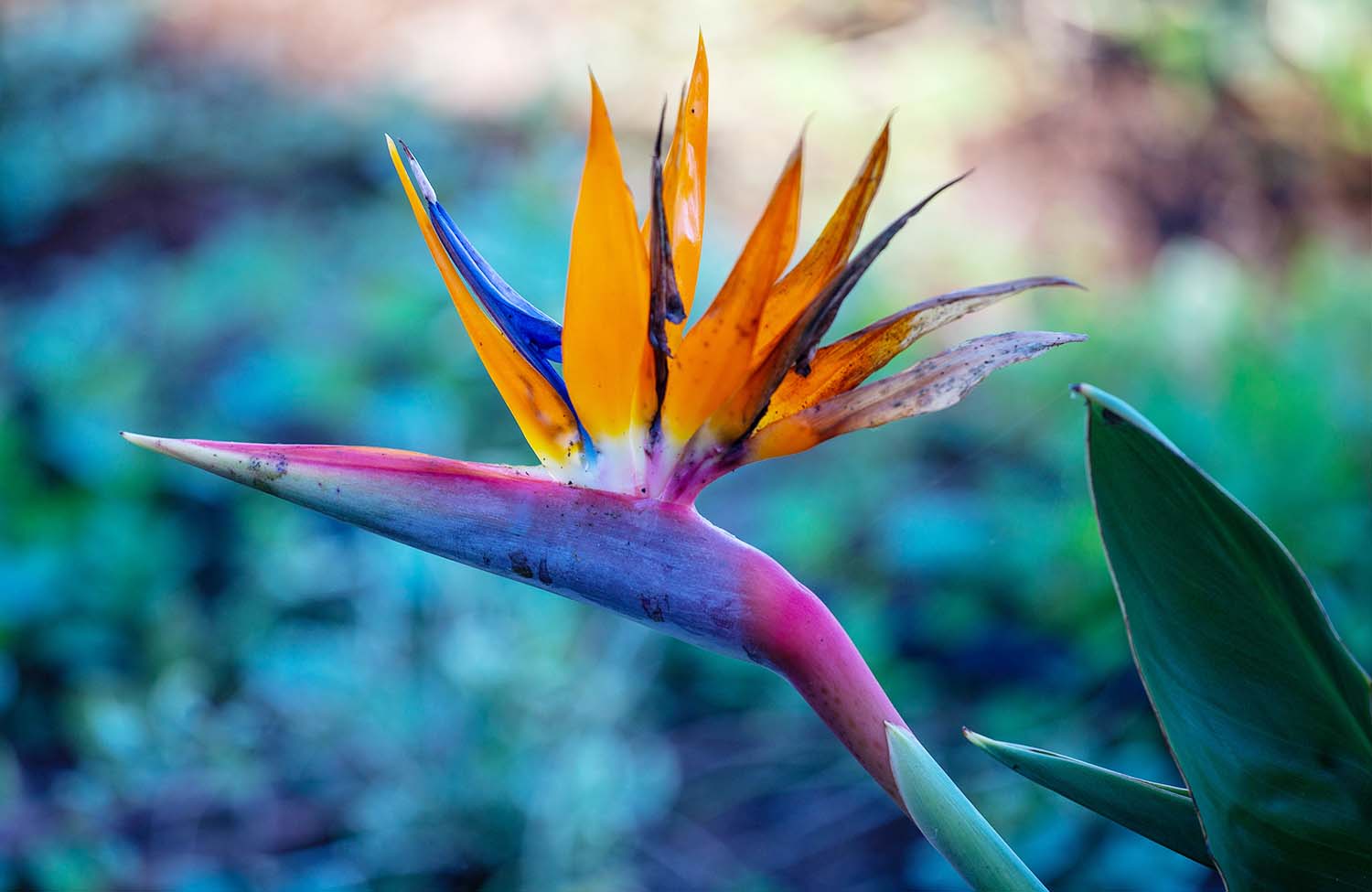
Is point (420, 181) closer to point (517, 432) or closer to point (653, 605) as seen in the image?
point (653, 605)

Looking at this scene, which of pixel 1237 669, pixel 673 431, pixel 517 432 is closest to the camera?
pixel 1237 669

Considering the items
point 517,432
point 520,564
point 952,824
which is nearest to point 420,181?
point 520,564

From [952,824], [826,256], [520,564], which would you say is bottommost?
[952,824]

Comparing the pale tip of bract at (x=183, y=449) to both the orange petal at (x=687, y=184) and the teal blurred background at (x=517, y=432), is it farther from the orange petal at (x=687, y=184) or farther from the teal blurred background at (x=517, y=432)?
the teal blurred background at (x=517, y=432)

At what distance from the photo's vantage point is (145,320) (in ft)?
6.47

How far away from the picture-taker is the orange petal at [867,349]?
0.45 meters

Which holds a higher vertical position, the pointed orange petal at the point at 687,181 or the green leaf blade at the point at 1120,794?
the pointed orange petal at the point at 687,181

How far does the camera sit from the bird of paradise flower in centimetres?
42

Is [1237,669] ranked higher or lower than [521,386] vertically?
lower

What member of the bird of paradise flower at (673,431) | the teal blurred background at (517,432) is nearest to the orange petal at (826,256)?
the bird of paradise flower at (673,431)

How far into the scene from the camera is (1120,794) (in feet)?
1.32

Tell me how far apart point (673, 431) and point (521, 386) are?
7 cm

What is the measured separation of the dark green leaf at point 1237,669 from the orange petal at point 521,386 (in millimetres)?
224

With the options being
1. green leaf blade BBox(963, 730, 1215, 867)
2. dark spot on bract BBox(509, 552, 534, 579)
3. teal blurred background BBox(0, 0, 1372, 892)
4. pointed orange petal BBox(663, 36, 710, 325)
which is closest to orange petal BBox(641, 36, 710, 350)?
pointed orange petal BBox(663, 36, 710, 325)
